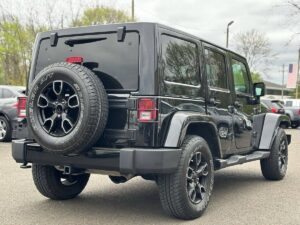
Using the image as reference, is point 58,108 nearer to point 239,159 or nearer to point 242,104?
point 239,159

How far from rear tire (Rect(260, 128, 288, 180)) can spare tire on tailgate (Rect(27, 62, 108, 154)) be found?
352cm

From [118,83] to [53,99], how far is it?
65cm

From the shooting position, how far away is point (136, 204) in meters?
5.18

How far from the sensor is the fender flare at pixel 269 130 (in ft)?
21.6

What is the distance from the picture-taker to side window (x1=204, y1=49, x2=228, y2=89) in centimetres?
528

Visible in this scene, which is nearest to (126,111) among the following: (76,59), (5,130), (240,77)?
(76,59)

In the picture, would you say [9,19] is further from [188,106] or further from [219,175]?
[188,106]

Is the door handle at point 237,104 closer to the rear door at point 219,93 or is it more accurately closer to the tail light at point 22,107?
the rear door at point 219,93

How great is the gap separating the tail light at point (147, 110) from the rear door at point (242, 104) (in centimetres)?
209

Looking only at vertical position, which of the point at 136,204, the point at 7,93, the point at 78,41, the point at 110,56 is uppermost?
the point at 78,41

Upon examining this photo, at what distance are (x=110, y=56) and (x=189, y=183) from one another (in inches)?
60.0

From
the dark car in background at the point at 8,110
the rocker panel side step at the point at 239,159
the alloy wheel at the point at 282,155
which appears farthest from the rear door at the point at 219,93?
the dark car in background at the point at 8,110

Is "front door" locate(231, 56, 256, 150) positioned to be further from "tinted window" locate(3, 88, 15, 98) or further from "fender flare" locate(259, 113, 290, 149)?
"tinted window" locate(3, 88, 15, 98)

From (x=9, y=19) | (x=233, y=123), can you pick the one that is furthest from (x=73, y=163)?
(x=9, y=19)
